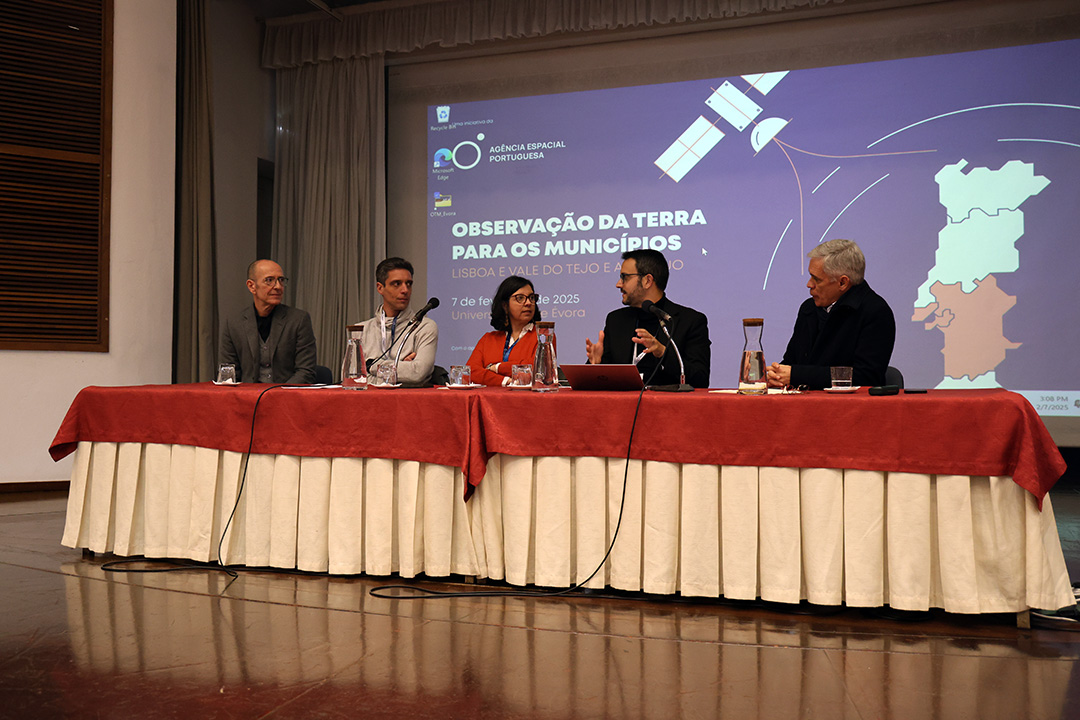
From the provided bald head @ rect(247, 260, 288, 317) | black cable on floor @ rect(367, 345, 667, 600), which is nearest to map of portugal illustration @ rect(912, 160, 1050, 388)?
black cable on floor @ rect(367, 345, 667, 600)

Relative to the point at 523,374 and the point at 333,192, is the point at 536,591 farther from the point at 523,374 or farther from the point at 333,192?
the point at 333,192

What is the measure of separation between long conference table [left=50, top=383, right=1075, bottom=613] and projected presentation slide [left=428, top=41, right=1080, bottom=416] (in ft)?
10.7

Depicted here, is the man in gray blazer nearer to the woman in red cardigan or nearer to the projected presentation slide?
the woman in red cardigan

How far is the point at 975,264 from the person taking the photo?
16.9ft

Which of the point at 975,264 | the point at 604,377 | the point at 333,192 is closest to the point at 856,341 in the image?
the point at 604,377

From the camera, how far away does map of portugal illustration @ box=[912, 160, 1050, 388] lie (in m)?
5.08

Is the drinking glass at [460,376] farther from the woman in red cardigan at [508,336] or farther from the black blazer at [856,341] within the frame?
the black blazer at [856,341]

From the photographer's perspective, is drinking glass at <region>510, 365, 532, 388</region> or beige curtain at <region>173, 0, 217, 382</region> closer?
drinking glass at <region>510, 365, 532, 388</region>

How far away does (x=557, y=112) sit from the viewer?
241 inches

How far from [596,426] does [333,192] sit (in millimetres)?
4858

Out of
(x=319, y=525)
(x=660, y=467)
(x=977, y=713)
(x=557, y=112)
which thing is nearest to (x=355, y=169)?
(x=557, y=112)

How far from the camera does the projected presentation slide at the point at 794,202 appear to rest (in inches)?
199

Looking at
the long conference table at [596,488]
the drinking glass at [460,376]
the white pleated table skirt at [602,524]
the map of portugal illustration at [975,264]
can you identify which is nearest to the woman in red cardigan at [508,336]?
the drinking glass at [460,376]

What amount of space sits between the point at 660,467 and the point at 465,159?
4452 mm
